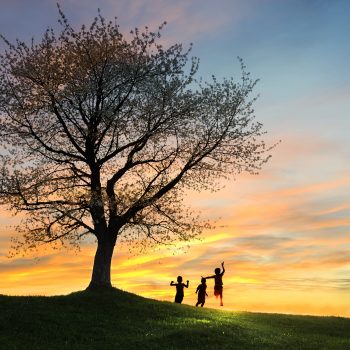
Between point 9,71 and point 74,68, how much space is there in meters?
5.11

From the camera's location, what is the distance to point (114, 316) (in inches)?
1287

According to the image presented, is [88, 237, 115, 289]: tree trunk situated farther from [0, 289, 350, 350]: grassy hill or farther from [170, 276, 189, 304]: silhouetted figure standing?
[170, 276, 189, 304]: silhouetted figure standing

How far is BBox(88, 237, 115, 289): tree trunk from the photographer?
127ft

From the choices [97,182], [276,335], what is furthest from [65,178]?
[276,335]

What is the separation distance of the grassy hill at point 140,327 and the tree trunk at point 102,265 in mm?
1134

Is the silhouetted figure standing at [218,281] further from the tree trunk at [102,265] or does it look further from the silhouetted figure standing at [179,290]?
the tree trunk at [102,265]

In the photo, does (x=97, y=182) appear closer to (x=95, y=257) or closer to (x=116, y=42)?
(x=95, y=257)

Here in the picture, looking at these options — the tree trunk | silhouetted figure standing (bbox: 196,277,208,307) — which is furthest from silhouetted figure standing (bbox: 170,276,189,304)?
the tree trunk

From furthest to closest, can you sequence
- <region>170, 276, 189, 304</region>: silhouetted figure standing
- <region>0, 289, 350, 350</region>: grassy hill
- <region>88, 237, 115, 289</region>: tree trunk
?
<region>170, 276, 189, 304</region>: silhouetted figure standing → <region>88, 237, 115, 289</region>: tree trunk → <region>0, 289, 350, 350</region>: grassy hill

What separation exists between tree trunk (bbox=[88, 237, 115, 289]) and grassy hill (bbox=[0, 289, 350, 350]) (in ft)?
3.72

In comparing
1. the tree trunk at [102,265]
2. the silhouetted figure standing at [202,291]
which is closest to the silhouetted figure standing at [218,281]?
the silhouetted figure standing at [202,291]

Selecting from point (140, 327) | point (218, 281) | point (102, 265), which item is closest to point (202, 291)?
point (218, 281)

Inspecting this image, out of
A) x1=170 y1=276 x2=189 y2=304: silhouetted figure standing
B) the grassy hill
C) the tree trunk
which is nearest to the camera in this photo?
the grassy hill

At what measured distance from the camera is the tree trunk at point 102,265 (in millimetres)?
38606
